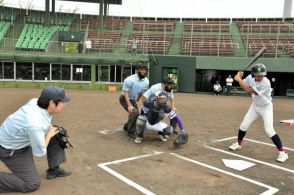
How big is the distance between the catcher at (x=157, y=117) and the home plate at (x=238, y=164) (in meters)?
1.30

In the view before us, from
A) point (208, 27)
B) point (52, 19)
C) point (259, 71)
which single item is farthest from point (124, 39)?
point (259, 71)

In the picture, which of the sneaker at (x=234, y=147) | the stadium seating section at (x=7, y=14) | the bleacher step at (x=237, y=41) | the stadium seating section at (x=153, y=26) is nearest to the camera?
the sneaker at (x=234, y=147)

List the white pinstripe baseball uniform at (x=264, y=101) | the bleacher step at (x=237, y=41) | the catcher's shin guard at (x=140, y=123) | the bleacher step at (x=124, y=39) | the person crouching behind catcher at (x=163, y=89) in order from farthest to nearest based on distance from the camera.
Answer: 1. the bleacher step at (x=124, y=39)
2. the bleacher step at (x=237, y=41)
3. the person crouching behind catcher at (x=163, y=89)
4. the catcher's shin guard at (x=140, y=123)
5. the white pinstripe baseball uniform at (x=264, y=101)

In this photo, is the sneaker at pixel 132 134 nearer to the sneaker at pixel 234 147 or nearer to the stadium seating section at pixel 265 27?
the sneaker at pixel 234 147

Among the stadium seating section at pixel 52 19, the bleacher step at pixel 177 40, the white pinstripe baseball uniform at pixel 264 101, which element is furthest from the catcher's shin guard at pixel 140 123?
the stadium seating section at pixel 52 19


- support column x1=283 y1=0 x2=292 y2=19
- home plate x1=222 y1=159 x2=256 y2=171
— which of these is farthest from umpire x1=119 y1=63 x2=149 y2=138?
support column x1=283 y1=0 x2=292 y2=19

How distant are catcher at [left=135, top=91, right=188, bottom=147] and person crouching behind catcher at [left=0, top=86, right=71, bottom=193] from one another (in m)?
3.31

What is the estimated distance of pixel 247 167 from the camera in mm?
6684

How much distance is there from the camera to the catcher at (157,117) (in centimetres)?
783

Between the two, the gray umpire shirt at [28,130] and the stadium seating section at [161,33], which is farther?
the stadium seating section at [161,33]

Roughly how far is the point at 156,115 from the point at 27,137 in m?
3.89

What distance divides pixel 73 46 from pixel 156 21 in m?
11.7

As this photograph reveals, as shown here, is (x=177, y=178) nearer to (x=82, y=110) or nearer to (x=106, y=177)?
(x=106, y=177)

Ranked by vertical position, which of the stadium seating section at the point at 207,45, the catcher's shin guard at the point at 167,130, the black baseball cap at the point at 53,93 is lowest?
the catcher's shin guard at the point at 167,130
